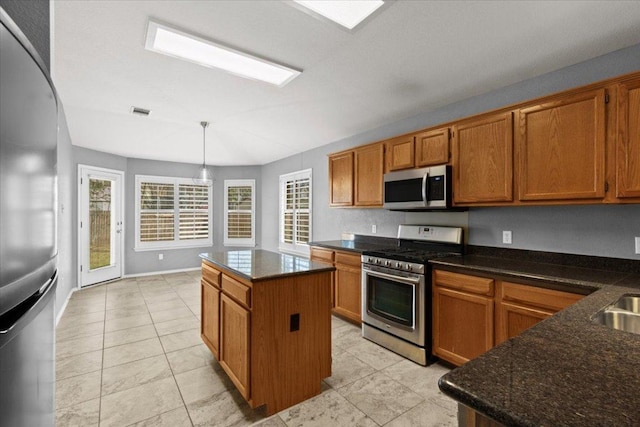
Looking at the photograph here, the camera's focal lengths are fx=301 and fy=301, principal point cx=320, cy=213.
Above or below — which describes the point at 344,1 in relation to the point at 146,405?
above

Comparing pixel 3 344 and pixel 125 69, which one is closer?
pixel 3 344

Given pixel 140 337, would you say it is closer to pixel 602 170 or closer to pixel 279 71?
pixel 279 71

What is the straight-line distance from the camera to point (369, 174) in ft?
12.3

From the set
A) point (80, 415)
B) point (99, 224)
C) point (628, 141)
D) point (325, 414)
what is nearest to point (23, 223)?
point (325, 414)

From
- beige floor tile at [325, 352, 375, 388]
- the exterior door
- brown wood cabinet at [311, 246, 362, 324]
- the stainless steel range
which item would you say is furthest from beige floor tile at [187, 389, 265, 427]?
the exterior door

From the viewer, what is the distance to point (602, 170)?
1990mm

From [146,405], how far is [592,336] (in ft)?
8.41

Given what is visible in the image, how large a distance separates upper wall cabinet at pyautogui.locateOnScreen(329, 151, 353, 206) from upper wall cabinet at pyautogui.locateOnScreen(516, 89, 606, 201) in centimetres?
202

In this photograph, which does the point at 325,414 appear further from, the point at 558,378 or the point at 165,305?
the point at 165,305

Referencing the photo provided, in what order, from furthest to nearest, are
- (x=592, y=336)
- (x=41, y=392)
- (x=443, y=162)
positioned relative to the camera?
(x=443, y=162) → (x=592, y=336) → (x=41, y=392)

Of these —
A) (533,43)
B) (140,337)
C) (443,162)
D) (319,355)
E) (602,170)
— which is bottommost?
(140,337)

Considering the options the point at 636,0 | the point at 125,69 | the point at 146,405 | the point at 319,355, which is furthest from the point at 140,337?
the point at 636,0

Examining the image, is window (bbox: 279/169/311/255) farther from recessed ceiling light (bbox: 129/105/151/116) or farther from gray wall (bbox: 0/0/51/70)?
gray wall (bbox: 0/0/51/70)

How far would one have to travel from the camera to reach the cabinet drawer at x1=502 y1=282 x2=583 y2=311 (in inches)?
74.7
